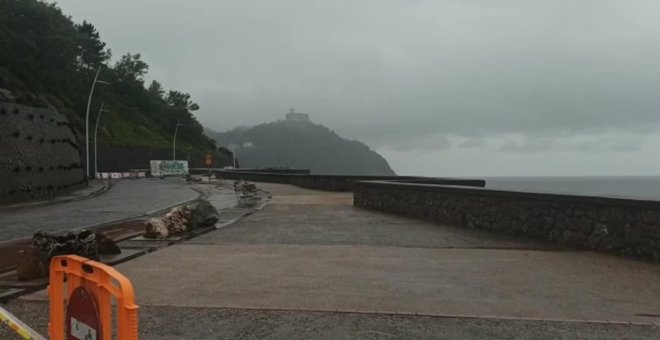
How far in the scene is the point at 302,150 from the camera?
138 metres

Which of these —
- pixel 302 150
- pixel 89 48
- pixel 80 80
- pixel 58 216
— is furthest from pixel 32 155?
pixel 302 150

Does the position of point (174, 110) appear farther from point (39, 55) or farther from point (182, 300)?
point (182, 300)

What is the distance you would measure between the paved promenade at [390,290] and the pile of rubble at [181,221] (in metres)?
1.00

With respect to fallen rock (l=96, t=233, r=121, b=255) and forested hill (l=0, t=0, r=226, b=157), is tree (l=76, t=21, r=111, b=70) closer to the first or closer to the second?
forested hill (l=0, t=0, r=226, b=157)

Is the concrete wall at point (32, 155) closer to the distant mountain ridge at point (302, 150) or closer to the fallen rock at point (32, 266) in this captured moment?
the fallen rock at point (32, 266)

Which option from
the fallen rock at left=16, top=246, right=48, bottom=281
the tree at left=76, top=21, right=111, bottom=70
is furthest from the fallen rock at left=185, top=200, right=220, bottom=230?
the tree at left=76, top=21, right=111, bottom=70

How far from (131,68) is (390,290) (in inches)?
5128

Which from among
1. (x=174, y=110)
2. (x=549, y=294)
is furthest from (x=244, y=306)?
(x=174, y=110)

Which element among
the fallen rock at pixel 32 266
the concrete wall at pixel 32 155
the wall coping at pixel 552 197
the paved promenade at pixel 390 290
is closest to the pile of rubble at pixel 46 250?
the fallen rock at pixel 32 266

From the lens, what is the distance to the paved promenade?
17.7ft

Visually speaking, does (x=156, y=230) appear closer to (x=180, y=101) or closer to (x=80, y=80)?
(x=80, y=80)

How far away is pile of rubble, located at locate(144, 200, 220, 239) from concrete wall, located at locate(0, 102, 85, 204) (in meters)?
13.5

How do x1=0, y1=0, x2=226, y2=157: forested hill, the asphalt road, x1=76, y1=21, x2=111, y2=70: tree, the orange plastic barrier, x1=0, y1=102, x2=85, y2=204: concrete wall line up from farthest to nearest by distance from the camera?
x1=76, y1=21, x2=111, y2=70: tree → x1=0, y1=0, x2=226, y2=157: forested hill → x1=0, y1=102, x2=85, y2=204: concrete wall → the asphalt road → the orange plastic barrier

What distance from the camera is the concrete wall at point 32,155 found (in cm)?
2420
